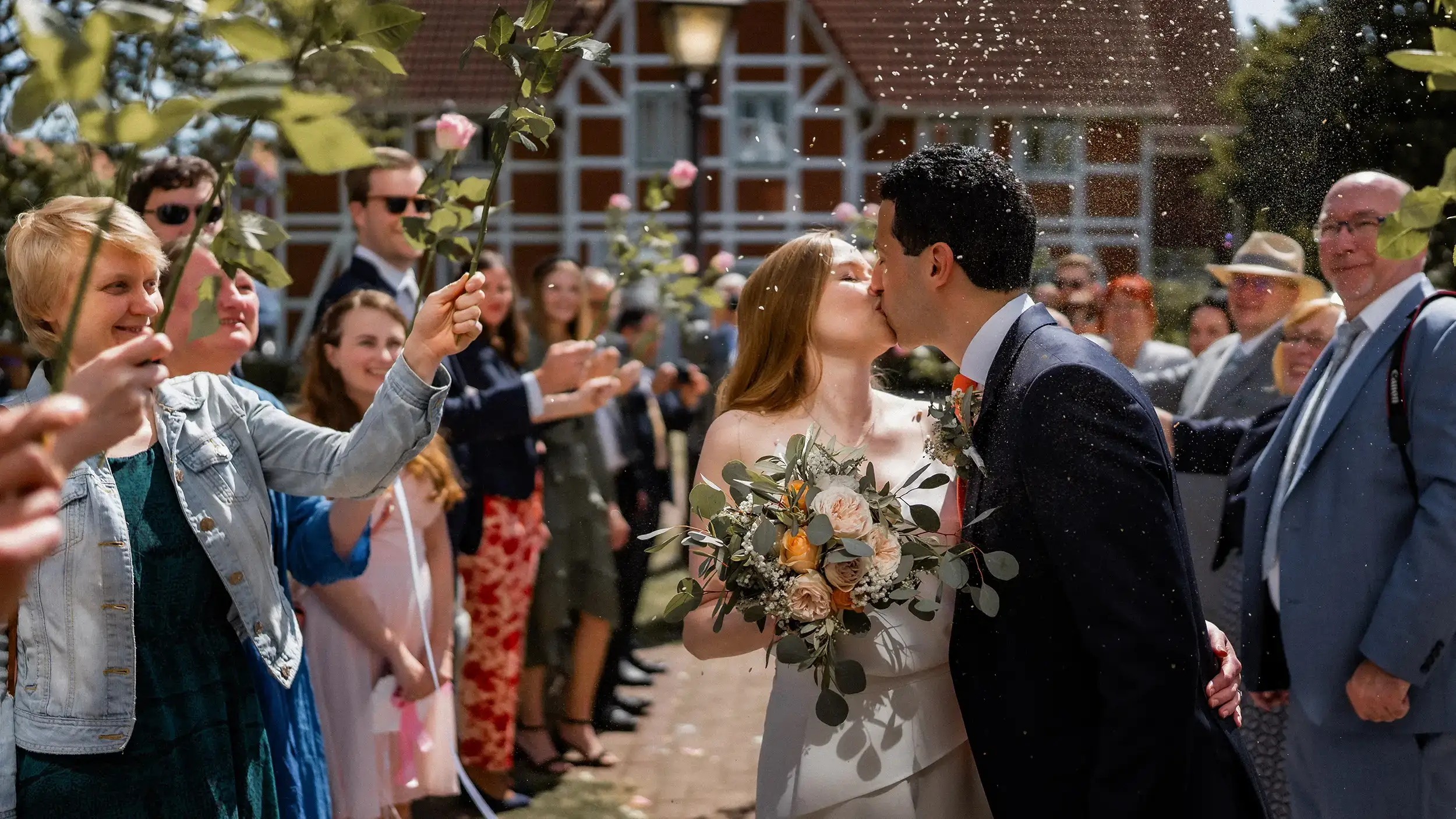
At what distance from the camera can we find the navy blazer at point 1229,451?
3723mm

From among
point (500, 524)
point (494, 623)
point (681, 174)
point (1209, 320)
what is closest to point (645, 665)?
point (494, 623)

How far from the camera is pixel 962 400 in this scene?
2.04m

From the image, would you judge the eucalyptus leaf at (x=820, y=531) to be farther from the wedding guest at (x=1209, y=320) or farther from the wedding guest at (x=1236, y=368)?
the wedding guest at (x=1209, y=320)

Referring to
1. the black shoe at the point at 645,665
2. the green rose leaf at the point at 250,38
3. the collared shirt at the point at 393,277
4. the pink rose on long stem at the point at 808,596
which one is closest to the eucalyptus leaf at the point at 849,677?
the pink rose on long stem at the point at 808,596

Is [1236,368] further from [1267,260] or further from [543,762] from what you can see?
[543,762]

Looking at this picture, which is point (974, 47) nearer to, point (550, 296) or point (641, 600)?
point (550, 296)

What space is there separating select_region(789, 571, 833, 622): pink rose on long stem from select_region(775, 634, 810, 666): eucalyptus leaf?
37 mm

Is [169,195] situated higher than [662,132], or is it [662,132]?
[662,132]

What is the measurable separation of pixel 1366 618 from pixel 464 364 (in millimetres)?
2887

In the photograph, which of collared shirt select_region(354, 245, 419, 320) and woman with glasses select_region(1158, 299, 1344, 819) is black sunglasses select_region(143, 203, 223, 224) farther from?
woman with glasses select_region(1158, 299, 1344, 819)

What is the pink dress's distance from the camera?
3.37 meters

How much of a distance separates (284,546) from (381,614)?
3.56ft

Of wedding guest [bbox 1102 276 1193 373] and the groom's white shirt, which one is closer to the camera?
the groom's white shirt

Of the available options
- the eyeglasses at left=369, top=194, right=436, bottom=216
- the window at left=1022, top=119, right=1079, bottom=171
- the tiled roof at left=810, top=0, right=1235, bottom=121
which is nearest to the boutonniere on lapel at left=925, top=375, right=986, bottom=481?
the window at left=1022, top=119, right=1079, bottom=171
